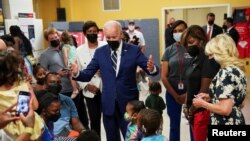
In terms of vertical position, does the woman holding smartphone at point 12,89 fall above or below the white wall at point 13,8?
below

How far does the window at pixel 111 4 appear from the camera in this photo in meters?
10.3

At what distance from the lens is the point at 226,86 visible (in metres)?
2.28

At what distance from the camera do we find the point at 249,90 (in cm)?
732

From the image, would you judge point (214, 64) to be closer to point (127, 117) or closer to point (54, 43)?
point (127, 117)

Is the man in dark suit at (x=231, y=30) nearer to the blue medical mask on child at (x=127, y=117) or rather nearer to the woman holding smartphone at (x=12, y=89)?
the blue medical mask on child at (x=127, y=117)

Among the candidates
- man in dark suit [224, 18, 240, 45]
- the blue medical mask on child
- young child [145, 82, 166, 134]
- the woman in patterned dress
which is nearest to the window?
man in dark suit [224, 18, 240, 45]

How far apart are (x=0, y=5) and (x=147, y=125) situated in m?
4.31

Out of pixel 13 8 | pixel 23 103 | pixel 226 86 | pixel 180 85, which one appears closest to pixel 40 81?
pixel 180 85

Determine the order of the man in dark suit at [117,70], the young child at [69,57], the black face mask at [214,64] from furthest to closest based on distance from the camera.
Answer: the young child at [69,57] → the man in dark suit at [117,70] → the black face mask at [214,64]

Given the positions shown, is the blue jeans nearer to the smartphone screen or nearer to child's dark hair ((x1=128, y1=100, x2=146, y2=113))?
child's dark hair ((x1=128, y1=100, x2=146, y2=113))

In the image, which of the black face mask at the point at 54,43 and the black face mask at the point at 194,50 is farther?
the black face mask at the point at 54,43

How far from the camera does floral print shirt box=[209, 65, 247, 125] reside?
7.47 ft

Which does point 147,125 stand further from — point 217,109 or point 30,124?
point 30,124

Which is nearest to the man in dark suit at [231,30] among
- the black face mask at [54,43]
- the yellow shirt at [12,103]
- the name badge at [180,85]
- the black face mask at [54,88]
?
the name badge at [180,85]
